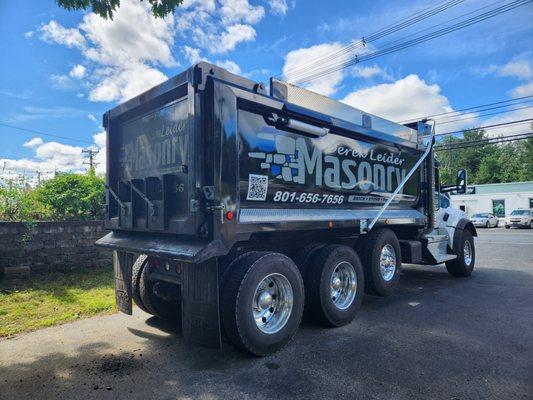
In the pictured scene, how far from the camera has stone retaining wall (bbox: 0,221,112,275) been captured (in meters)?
7.43

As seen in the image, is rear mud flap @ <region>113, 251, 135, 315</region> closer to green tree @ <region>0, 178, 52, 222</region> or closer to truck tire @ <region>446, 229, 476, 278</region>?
green tree @ <region>0, 178, 52, 222</region>

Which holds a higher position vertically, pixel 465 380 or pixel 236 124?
pixel 236 124

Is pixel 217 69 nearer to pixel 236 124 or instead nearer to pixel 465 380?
pixel 236 124

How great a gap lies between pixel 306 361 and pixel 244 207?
173 centimetres

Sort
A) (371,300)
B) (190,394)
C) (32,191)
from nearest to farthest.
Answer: (190,394)
(371,300)
(32,191)

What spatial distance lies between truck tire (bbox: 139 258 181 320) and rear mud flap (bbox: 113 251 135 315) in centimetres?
18

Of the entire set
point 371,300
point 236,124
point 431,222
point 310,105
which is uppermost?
point 310,105

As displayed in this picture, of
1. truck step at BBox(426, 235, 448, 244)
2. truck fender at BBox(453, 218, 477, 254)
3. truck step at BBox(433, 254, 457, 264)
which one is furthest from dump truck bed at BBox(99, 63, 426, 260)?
truck fender at BBox(453, 218, 477, 254)

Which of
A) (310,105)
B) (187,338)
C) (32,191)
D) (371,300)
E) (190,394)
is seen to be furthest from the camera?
(32,191)

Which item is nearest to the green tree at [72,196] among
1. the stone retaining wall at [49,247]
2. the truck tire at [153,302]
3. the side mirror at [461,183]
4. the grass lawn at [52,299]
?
the stone retaining wall at [49,247]

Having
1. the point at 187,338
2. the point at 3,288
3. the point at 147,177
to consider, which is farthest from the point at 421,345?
the point at 3,288

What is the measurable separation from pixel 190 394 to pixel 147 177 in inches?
98.4

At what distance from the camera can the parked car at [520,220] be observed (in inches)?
1191

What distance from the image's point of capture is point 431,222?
316 inches
